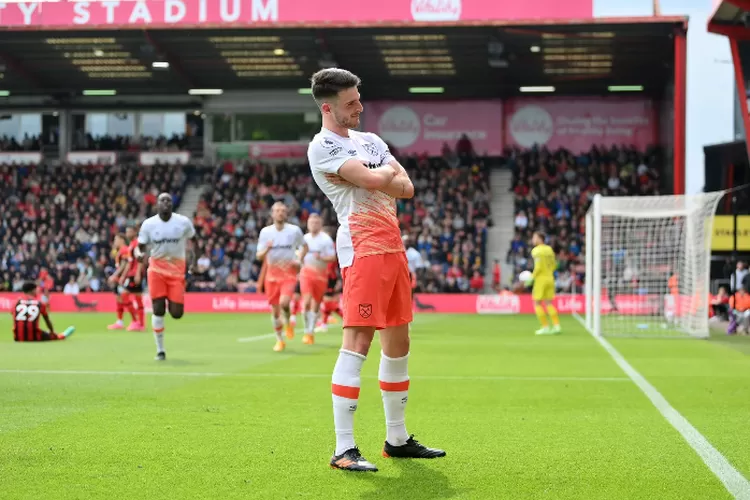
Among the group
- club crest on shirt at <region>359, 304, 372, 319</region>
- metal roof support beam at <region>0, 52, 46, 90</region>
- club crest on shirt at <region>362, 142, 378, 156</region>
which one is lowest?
club crest on shirt at <region>359, 304, 372, 319</region>

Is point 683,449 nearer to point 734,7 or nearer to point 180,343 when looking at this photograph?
point 180,343

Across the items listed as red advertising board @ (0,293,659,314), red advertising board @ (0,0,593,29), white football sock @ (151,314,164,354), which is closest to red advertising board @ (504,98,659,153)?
red advertising board @ (0,0,593,29)

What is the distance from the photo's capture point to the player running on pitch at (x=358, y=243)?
5773 millimetres

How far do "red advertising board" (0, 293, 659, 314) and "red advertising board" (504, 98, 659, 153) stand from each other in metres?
11.6

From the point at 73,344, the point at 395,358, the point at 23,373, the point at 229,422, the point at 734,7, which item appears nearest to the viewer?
the point at 395,358

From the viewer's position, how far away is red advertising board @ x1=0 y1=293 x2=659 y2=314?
104 feet

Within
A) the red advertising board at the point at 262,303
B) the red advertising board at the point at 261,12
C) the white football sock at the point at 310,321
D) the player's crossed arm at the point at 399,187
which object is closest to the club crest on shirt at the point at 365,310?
the player's crossed arm at the point at 399,187

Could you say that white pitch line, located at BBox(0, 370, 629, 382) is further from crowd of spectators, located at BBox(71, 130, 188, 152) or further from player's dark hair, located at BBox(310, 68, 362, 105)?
crowd of spectators, located at BBox(71, 130, 188, 152)

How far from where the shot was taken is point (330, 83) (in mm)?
5855

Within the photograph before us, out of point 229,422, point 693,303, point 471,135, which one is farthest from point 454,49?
point 229,422

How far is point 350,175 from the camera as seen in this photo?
18.9 ft

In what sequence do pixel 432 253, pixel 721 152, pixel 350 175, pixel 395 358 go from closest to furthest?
pixel 350 175
pixel 395 358
pixel 432 253
pixel 721 152

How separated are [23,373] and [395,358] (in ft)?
22.2

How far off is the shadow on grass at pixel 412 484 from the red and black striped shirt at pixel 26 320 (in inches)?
506
